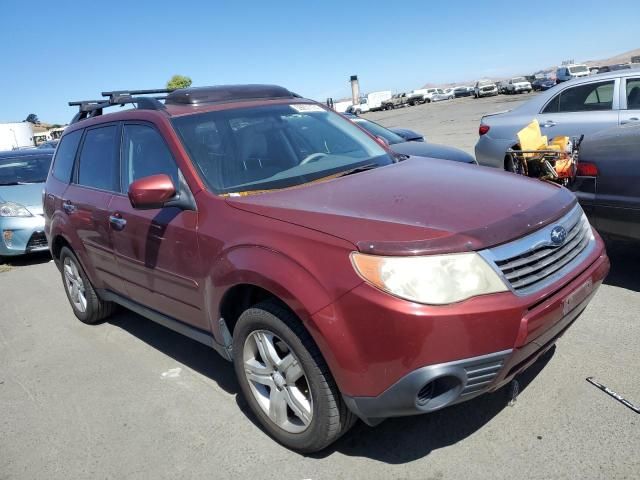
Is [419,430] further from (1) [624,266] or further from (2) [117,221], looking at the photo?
(1) [624,266]

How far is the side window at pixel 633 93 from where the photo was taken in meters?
6.14

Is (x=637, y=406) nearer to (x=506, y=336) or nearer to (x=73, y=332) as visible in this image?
(x=506, y=336)

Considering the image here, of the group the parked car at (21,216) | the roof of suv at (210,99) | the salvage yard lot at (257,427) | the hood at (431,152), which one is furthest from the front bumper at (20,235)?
the hood at (431,152)

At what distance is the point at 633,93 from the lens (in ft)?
20.3

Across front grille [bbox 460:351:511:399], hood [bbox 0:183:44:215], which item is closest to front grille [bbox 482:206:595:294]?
front grille [bbox 460:351:511:399]

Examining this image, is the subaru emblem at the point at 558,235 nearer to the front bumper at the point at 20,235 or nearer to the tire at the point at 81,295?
the tire at the point at 81,295

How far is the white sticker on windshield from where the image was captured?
3.84 meters

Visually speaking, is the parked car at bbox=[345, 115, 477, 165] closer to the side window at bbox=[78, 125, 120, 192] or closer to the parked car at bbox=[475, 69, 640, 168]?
the parked car at bbox=[475, 69, 640, 168]

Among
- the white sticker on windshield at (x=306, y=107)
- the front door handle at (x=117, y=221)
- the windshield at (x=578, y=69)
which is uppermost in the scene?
the windshield at (x=578, y=69)

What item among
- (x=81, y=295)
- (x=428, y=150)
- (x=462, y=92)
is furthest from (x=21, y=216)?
(x=462, y=92)

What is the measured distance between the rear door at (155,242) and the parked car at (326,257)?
0.01 metres

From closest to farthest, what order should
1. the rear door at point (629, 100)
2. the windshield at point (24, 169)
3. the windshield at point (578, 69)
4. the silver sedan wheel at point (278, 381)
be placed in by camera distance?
the silver sedan wheel at point (278, 381) → the rear door at point (629, 100) → the windshield at point (24, 169) → the windshield at point (578, 69)

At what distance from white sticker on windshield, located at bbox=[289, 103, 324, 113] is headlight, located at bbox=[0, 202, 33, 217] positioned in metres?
5.60

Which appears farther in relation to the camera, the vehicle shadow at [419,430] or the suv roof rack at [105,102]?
the suv roof rack at [105,102]
